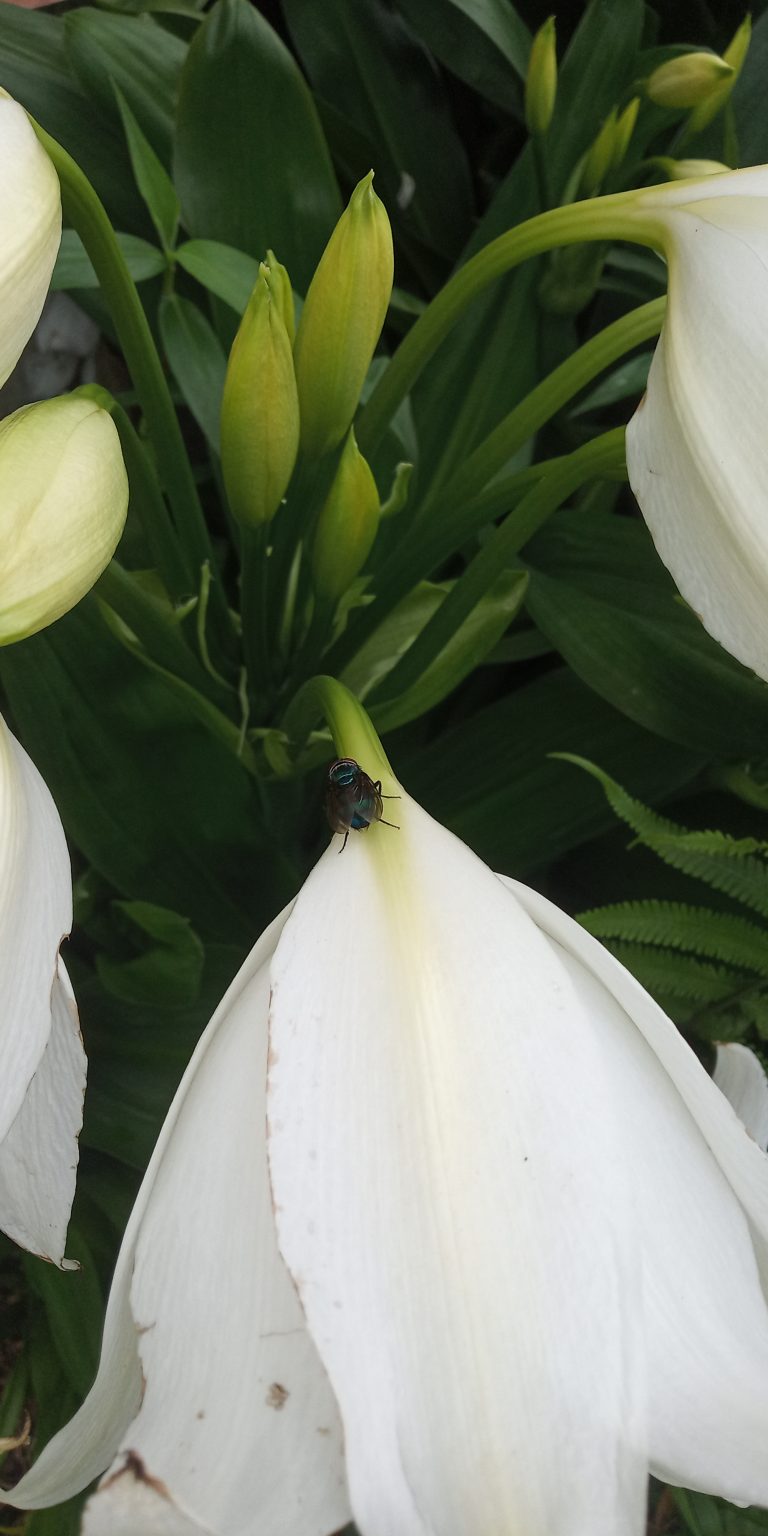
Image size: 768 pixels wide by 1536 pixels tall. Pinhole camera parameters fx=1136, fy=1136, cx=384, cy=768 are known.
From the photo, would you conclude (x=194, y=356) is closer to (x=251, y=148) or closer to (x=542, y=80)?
(x=251, y=148)

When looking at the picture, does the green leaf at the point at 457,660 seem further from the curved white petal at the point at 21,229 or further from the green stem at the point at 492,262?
the curved white petal at the point at 21,229

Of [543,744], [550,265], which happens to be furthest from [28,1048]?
[550,265]

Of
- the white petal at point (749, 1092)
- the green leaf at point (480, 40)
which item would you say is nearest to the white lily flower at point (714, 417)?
the white petal at point (749, 1092)

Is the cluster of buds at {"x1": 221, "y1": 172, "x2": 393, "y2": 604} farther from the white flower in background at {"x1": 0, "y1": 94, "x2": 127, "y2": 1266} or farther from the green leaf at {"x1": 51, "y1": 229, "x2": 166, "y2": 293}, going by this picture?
the green leaf at {"x1": 51, "y1": 229, "x2": 166, "y2": 293}

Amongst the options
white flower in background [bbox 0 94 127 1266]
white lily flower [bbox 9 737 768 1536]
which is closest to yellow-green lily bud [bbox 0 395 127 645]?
white flower in background [bbox 0 94 127 1266]

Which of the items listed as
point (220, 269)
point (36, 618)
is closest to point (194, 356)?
point (220, 269)

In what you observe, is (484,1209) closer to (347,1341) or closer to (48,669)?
(347,1341)
